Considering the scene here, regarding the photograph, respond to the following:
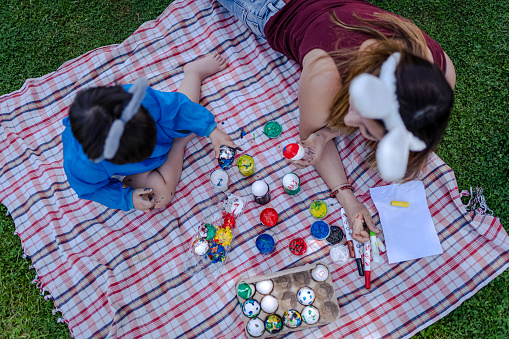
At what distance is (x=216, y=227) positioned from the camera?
86.5 inches

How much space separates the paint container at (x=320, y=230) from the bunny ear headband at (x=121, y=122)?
4.11 ft

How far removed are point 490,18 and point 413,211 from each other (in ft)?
5.43

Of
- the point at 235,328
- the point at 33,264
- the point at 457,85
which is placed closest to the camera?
the point at 235,328

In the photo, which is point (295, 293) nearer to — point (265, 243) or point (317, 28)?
point (265, 243)

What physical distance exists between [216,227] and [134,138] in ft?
2.87

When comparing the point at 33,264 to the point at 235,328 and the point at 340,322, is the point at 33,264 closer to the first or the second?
the point at 235,328

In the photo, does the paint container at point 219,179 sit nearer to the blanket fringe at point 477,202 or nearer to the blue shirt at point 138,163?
the blue shirt at point 138,163

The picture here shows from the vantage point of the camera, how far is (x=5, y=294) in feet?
7.50

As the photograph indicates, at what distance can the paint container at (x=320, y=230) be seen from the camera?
7.06 ft

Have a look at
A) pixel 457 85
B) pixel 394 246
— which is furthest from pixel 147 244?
pixel 457 85

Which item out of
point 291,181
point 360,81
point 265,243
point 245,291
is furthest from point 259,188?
point 360,81

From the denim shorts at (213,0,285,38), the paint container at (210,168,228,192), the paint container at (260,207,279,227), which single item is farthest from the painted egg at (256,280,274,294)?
the denim shorts at (213,0,285,38)

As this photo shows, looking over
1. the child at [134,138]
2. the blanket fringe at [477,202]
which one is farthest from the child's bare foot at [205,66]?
the blanket fringe at [477,202]

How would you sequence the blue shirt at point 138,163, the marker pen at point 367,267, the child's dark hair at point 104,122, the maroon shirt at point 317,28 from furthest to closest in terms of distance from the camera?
the marker pen at point 367,267, the blue shirt at point 138,163, the maroon shirt at point 317,28, the child's dark hair at point 104,122
